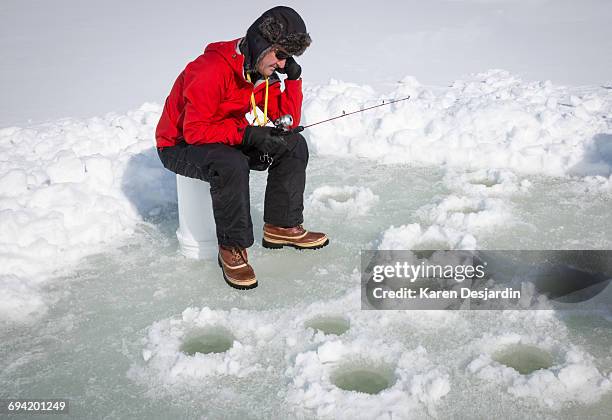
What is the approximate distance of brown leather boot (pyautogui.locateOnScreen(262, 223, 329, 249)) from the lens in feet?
10.1

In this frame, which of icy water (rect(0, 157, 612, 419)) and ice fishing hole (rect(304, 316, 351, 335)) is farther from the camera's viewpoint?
ice fishing hole (rect(304, 316, 351, 335))

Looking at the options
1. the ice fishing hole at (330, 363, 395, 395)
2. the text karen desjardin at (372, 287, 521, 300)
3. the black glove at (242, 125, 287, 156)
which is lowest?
the ice fishing hole at (330, 363, 395, 395)

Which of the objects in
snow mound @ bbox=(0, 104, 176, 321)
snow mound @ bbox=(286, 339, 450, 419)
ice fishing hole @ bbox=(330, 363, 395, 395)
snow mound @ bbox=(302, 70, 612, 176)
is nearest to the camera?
snow mound @ bbox=(286, 339, 450, 419)

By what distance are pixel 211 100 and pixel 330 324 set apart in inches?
49.9

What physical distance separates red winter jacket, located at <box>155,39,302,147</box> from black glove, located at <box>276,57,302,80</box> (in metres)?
0.10

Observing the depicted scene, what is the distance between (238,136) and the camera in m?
2.78

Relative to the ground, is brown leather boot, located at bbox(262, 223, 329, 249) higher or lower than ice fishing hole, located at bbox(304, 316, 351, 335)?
higher

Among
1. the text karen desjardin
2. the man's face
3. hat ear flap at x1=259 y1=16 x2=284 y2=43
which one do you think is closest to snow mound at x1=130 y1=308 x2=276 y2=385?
the text karen desjardin

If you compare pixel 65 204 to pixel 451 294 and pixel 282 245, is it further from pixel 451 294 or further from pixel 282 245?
pixel 451 294

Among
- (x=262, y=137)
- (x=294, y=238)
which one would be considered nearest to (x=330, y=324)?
(x=294, y=238)

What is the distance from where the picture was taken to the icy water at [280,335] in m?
1.91

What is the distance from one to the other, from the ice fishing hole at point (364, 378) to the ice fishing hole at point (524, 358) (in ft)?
1.58

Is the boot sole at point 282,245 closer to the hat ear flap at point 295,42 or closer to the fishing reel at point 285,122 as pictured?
the fishing reel at point 285,122

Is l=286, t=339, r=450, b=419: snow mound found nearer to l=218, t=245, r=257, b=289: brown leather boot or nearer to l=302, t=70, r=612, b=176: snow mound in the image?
l=218, t=245, r=257, b=289: brown leather boot
